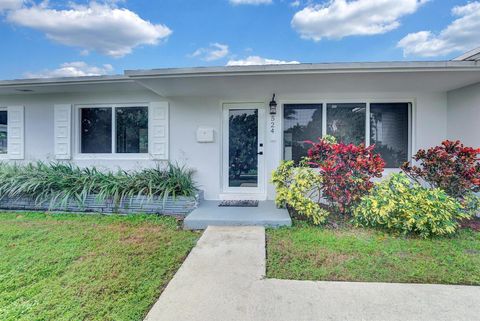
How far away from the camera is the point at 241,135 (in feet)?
19.5

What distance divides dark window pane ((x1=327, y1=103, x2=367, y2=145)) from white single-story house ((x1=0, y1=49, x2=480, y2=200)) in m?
0.02

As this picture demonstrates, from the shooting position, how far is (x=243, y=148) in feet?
19.5

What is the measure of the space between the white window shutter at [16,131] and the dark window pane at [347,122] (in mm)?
Result: 7301

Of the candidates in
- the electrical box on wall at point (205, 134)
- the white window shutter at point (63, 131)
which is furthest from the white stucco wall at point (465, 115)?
the white window shutter at point (63, 131)

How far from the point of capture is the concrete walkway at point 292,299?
1984 millimetres

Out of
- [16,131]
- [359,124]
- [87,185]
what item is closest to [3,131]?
[16,131]

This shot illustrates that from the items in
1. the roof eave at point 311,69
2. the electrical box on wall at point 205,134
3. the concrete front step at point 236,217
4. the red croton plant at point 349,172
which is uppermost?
the roof eave at point 311,69

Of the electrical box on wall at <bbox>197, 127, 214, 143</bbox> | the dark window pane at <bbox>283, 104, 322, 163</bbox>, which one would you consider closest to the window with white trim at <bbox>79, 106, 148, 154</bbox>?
the electrical box on wall at <bbox>197, 127, 214, 143</bbox>

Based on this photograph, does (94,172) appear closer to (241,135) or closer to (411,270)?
(241,135)

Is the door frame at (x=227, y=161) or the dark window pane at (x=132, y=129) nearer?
the door frame at (x=227, y=161)

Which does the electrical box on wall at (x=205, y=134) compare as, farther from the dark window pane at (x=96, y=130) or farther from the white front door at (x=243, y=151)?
the dark window pane at (x=96, y=130)

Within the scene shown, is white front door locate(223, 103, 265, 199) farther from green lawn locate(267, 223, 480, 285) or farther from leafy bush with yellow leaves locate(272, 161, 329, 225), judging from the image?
green lawn locate(267, 223, 480, 285)

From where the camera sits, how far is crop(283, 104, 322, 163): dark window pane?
575 centimetres

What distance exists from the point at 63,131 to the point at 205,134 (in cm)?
346
